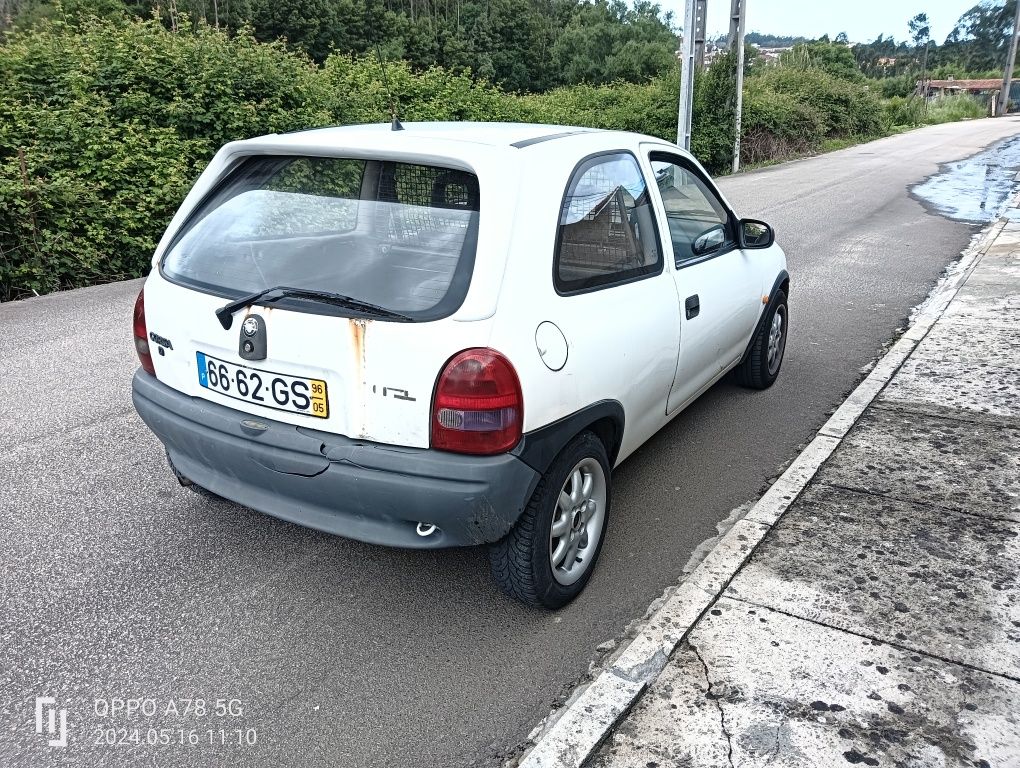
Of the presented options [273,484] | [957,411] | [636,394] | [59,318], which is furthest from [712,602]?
[59,318]

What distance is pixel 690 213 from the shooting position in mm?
4258

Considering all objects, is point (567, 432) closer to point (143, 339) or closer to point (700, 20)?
point (143, 339)

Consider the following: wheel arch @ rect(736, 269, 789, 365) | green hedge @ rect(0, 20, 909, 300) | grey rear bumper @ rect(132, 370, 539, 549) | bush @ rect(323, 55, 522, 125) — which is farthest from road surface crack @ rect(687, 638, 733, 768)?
bush @ rect(323, 55, 522, 125)

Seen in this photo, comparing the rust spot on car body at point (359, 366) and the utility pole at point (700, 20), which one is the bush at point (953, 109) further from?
the rust spot on car body at point (359, 366)

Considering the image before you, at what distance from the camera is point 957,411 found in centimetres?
508

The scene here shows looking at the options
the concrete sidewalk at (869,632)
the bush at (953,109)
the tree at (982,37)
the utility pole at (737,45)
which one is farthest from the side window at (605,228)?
the tree at (982,37)

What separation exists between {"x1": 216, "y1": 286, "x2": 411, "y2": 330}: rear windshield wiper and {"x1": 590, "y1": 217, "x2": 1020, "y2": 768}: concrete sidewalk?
152 centimetres

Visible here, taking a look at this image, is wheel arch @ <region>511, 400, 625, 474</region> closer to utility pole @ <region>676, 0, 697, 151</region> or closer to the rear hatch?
the rear hatch

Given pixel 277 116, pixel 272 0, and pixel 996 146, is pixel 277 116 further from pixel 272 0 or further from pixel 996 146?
pixel 272 0

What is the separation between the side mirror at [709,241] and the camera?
4.16m

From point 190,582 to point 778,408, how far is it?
146 inches

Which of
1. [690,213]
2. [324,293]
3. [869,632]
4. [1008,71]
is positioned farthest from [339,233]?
[1008,71]

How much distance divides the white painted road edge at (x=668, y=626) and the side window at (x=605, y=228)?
1.24m

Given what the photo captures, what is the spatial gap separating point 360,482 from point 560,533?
829mm
